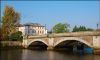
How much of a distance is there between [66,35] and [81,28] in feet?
191

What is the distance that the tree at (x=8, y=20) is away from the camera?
53.7 metres

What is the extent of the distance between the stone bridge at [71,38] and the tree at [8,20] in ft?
19.8

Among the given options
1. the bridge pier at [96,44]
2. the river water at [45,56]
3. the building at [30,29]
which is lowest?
the river water at [45,56]

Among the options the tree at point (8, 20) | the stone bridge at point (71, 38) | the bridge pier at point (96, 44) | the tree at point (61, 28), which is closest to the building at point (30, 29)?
the tree at point (61, 28)

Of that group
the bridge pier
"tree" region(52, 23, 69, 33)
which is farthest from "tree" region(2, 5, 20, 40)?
"tree" region(52, 23, 69, 33)

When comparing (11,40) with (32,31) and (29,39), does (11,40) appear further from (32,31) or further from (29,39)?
(32,31)

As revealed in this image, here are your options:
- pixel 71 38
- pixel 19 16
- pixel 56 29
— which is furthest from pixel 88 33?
pixel 56 29

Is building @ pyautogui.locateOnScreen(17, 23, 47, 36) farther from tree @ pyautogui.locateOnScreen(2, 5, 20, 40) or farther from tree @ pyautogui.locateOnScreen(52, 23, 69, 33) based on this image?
tree @ pyautogui.locateOnScreen(2, 5, 20, 40)

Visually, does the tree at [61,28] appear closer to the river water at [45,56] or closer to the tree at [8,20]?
the tree at [8,20]

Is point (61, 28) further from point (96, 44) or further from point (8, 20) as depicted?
point (96, 44)

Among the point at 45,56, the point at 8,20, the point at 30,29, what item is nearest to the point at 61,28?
the point at 30,29

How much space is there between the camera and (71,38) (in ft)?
139

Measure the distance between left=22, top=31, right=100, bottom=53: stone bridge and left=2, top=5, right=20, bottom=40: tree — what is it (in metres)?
6.02

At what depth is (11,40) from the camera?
62.7 m
